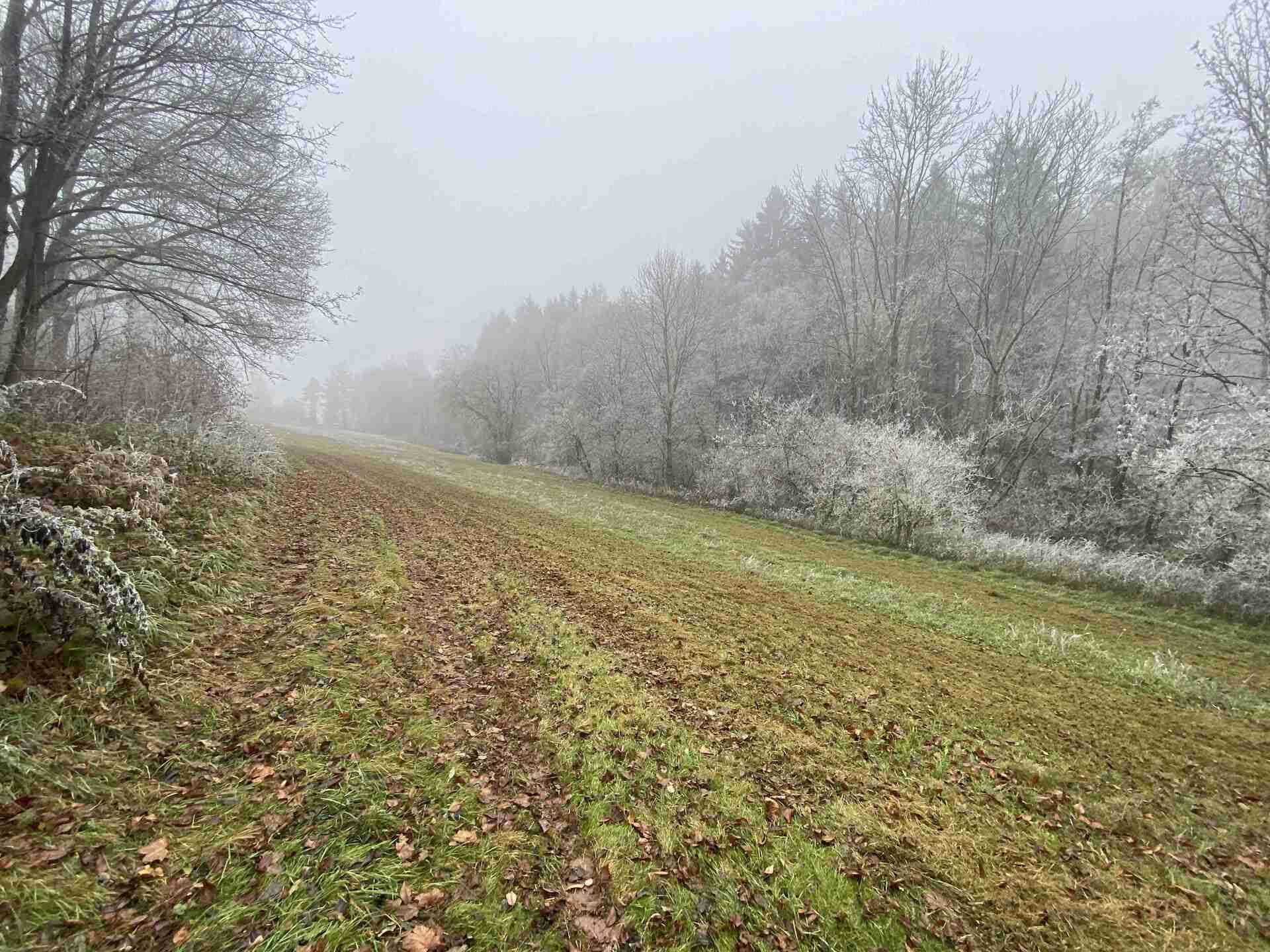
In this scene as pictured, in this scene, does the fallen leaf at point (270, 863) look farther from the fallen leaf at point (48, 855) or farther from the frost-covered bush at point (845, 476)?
the frost-covered bush at point (845, 476)

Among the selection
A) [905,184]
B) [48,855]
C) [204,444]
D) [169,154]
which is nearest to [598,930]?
[48,855]

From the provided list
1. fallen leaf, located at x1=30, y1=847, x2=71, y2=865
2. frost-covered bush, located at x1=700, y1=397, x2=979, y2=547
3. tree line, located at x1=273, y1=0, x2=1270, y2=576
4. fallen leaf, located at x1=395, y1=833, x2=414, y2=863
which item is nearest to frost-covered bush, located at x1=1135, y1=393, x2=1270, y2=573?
tree line, located at x1=273, y1=0, x2=1270, y2=576

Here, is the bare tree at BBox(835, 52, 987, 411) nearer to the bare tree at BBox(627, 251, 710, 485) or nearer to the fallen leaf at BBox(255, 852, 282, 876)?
the bare tree at BBox(627, 251, 710, 485)

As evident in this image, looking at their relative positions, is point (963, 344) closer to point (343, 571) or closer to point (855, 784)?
point (855, 784)

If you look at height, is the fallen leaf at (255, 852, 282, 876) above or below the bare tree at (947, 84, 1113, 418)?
below

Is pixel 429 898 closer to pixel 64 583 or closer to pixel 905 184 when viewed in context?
pixel 64 583

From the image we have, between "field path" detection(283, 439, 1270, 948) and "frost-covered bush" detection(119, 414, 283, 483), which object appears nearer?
"field path" detection(283, 439, 1270, 948)

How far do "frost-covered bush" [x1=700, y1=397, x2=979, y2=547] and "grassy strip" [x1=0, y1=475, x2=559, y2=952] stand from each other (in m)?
12.5

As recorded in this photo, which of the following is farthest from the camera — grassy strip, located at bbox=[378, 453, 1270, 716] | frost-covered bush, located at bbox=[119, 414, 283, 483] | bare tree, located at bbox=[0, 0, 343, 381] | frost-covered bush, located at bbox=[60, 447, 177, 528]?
frost-covered bush, located at bbox=[119, 414, 283, 483]

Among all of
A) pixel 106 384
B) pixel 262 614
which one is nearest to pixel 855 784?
pixel 262 614

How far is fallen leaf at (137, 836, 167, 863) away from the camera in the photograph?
7.84 feet

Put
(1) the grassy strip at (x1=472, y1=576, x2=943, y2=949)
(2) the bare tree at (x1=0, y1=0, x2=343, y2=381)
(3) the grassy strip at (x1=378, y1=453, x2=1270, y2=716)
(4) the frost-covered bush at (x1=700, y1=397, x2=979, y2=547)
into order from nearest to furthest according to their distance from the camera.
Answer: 1. (1) the grassy strip at (x1=472, y1=576, x2=943, y2=949)
2. (3) the grassy strip at (x1=378, y1=453, x2=1270, y2=716)
3. (2) the bare tree at (x1=0, y1=0, x2=343, y2=381)
4. (4) the frost-covered bush at (x1=700, y1=397, x2=979, y2=547)

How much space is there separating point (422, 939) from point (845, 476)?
49.2 feet

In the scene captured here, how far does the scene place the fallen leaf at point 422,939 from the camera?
2201 mm
